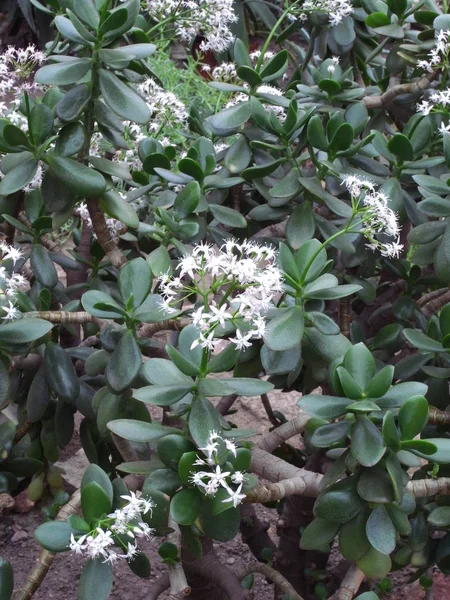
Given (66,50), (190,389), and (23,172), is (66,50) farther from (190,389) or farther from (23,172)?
(190,389)

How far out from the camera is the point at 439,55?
1456mm

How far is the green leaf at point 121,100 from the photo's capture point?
3.40ft

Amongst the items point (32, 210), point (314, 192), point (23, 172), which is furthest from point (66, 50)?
point (314, 192)

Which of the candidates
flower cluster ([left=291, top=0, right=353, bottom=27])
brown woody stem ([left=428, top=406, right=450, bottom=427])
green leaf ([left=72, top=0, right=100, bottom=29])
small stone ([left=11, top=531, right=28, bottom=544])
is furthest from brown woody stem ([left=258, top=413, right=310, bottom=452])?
small stone ([left=11, top=531, right=28, bottom=544])

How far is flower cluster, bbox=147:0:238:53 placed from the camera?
1.57 metres

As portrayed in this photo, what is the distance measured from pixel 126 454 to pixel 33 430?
1.44 ft

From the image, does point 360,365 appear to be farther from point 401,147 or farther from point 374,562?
point 401,147

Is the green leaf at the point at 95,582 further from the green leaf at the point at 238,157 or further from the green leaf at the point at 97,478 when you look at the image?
the green leaf at the point at 238,157

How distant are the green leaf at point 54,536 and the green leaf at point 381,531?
1.06 feet

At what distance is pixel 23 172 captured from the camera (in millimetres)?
1082

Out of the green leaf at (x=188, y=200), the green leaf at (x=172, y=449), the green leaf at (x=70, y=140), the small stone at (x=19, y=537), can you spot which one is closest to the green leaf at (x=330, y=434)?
the green leaf at (x=172, y=449)

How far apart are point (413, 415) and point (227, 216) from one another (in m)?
0.52

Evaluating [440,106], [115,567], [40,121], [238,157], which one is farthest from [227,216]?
[115,567]

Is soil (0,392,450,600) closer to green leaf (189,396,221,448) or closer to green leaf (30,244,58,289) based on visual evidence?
green leaf (30,244,58,289)
